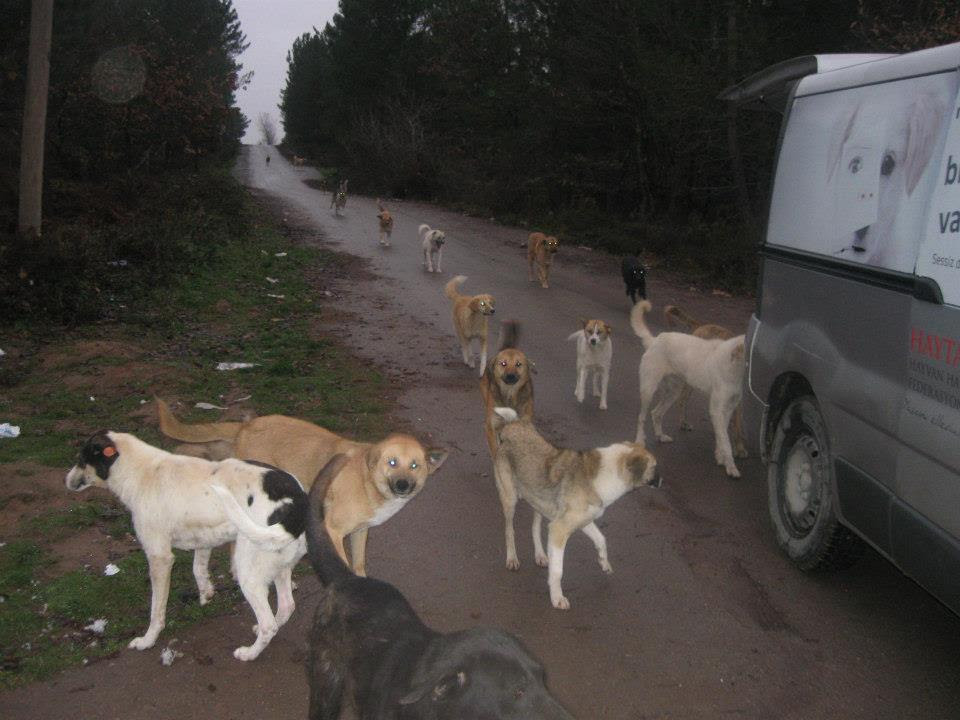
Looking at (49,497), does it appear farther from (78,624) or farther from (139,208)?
(139,208)

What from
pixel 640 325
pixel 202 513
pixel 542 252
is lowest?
pixel 202 513

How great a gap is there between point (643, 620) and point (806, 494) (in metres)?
1.44

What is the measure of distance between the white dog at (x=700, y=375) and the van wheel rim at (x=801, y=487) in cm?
160

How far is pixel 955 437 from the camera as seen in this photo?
3613mm

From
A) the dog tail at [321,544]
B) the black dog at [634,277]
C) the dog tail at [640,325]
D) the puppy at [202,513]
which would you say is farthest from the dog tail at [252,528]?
the black dog at [634,277]

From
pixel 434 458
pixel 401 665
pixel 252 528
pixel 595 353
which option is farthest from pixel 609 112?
pixel 401 665

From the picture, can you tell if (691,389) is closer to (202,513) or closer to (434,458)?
(434,458)

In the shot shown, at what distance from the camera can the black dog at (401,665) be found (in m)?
2.01

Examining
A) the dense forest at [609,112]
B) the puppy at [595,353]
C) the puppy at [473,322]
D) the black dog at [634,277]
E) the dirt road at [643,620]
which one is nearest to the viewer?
the dirt road at [643,620]

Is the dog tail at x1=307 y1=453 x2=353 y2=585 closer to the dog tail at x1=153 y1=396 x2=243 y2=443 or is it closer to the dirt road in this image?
the dirt road

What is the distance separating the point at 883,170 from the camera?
14.3 feet

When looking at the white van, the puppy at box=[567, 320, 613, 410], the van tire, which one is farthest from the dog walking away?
the van tire

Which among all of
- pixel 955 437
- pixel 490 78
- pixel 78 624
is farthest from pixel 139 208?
pixel 490 78

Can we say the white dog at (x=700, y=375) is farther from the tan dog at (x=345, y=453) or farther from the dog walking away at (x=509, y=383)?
the tan dog at (x=345, y=453)
